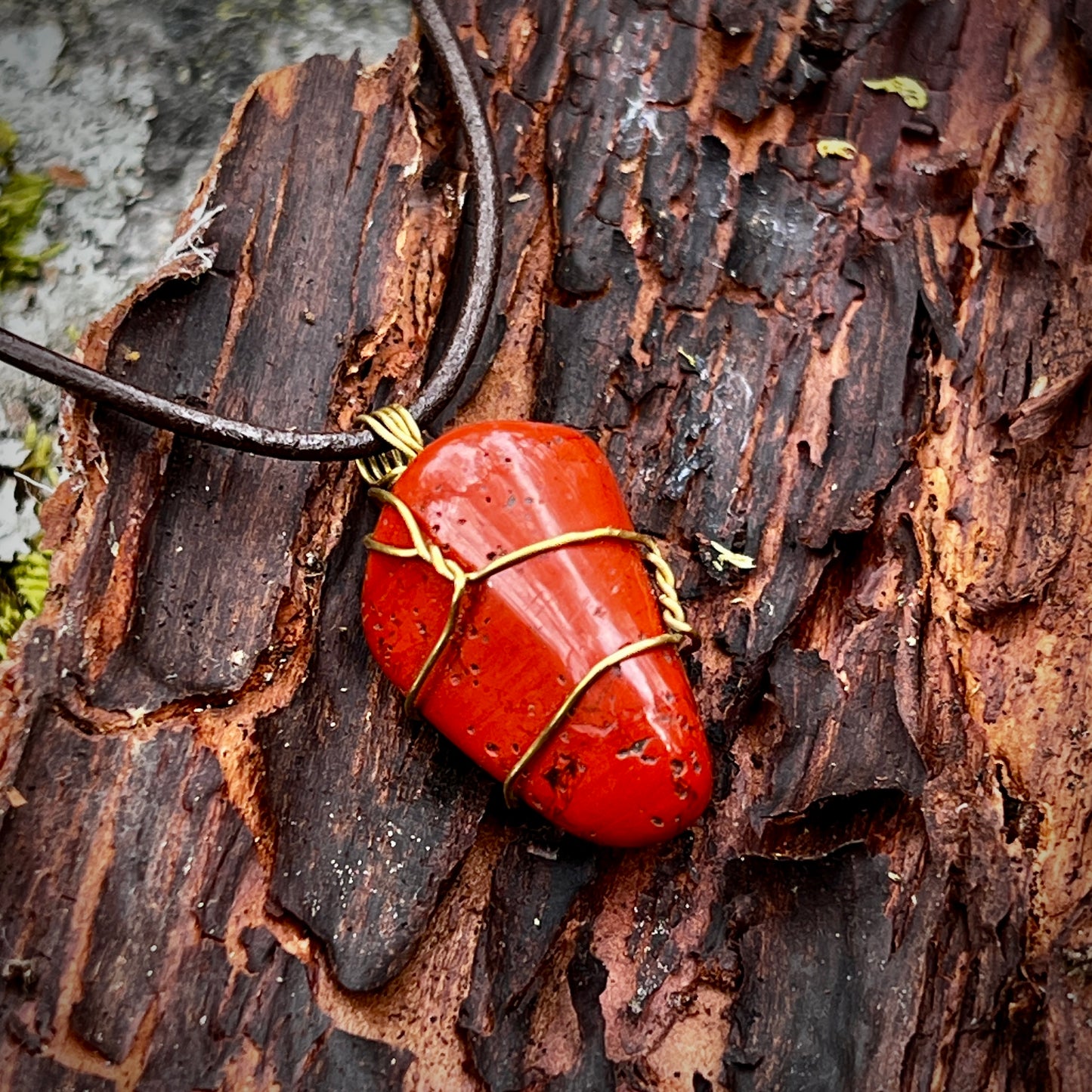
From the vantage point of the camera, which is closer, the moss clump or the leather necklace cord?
the leather necklace cord

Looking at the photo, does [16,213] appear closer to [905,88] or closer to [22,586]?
[22,586]

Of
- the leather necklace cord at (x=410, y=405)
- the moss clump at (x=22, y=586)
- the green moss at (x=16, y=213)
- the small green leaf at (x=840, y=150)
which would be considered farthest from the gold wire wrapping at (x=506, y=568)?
the green moss at (x=16, y=213)

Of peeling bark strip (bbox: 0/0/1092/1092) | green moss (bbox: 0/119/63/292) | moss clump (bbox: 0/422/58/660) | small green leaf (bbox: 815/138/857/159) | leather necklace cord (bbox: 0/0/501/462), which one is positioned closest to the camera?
peeling bark strip (bbox: 0/0/1092/1092)

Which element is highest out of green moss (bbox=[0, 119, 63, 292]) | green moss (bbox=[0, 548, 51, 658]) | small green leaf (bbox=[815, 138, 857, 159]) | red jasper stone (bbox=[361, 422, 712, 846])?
small green leaf (bbox=[815, 138, 857, 159])

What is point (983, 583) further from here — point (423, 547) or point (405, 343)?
point (405, 343)

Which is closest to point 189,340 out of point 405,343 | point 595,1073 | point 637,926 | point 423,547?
point 405,343

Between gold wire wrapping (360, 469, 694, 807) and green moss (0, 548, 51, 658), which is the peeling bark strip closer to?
gold wire wrapping (360, 469, 694, 807)

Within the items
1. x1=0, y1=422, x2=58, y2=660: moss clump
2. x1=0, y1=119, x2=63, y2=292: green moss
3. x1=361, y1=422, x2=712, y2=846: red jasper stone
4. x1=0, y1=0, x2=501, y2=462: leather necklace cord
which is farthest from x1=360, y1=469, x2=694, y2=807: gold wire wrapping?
x1=0, y1=119, x2=63, y2=292: green moss

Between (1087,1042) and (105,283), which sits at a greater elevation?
(105,283)
